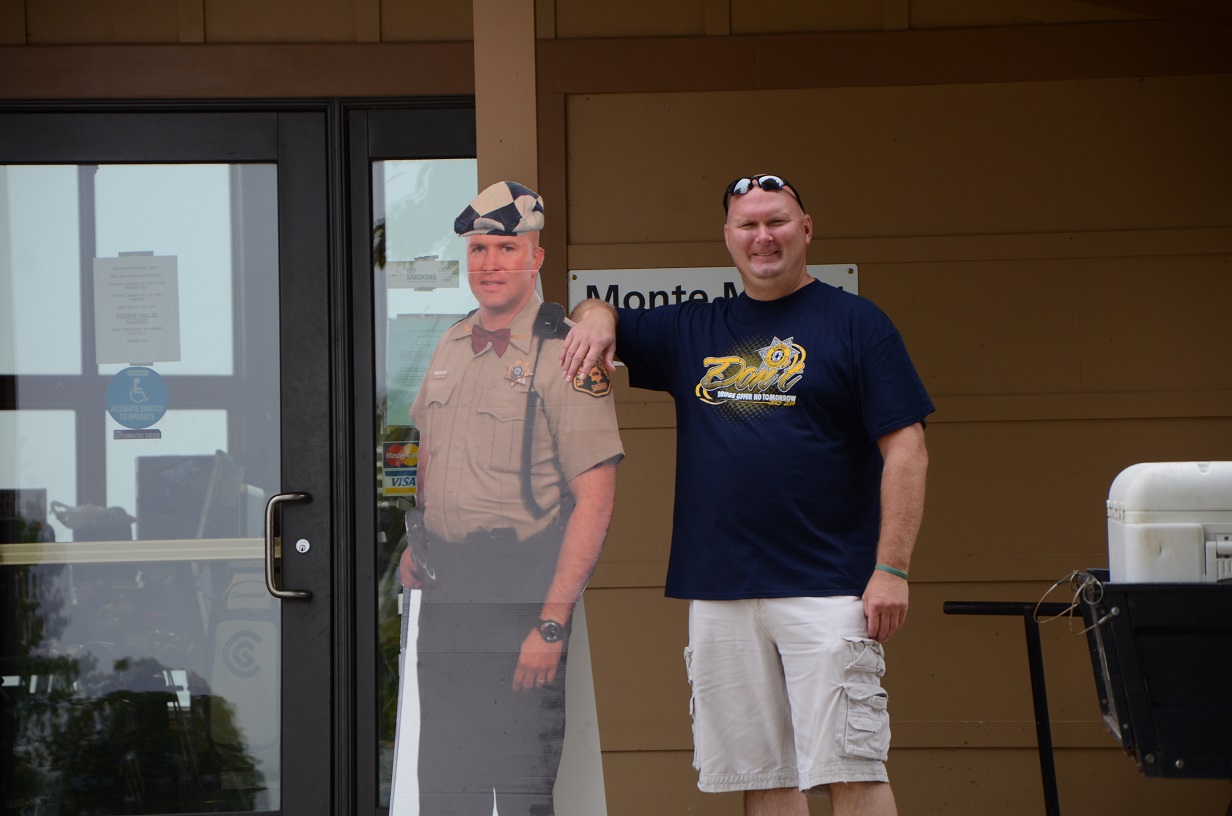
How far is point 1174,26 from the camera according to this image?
3697 mm

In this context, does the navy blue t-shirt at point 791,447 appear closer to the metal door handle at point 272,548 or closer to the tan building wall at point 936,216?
the tan building wall at point 936,216

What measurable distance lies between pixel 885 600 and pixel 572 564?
70 centimetres

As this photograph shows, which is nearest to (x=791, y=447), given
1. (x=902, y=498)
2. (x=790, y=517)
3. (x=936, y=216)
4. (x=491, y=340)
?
(x=790, y=517)

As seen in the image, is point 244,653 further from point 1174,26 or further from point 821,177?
point 1174,26

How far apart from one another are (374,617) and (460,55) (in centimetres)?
182

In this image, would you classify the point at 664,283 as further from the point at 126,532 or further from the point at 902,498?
the point at 126,532

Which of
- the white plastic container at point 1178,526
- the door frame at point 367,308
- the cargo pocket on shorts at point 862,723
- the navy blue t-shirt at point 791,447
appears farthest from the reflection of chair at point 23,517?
the white plastic container at point 1178,526

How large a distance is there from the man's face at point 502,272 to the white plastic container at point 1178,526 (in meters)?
1.38

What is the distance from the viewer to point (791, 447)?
2611 mm

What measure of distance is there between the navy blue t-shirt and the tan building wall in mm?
991

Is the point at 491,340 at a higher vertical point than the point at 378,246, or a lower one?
lower

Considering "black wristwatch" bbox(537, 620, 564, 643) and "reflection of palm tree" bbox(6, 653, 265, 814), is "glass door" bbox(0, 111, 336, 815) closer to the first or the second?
"reflection of palm tree" bbox(6, 653, 265, 814)

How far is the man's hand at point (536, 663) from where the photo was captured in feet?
8.70

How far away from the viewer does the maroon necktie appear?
271 centimetres
